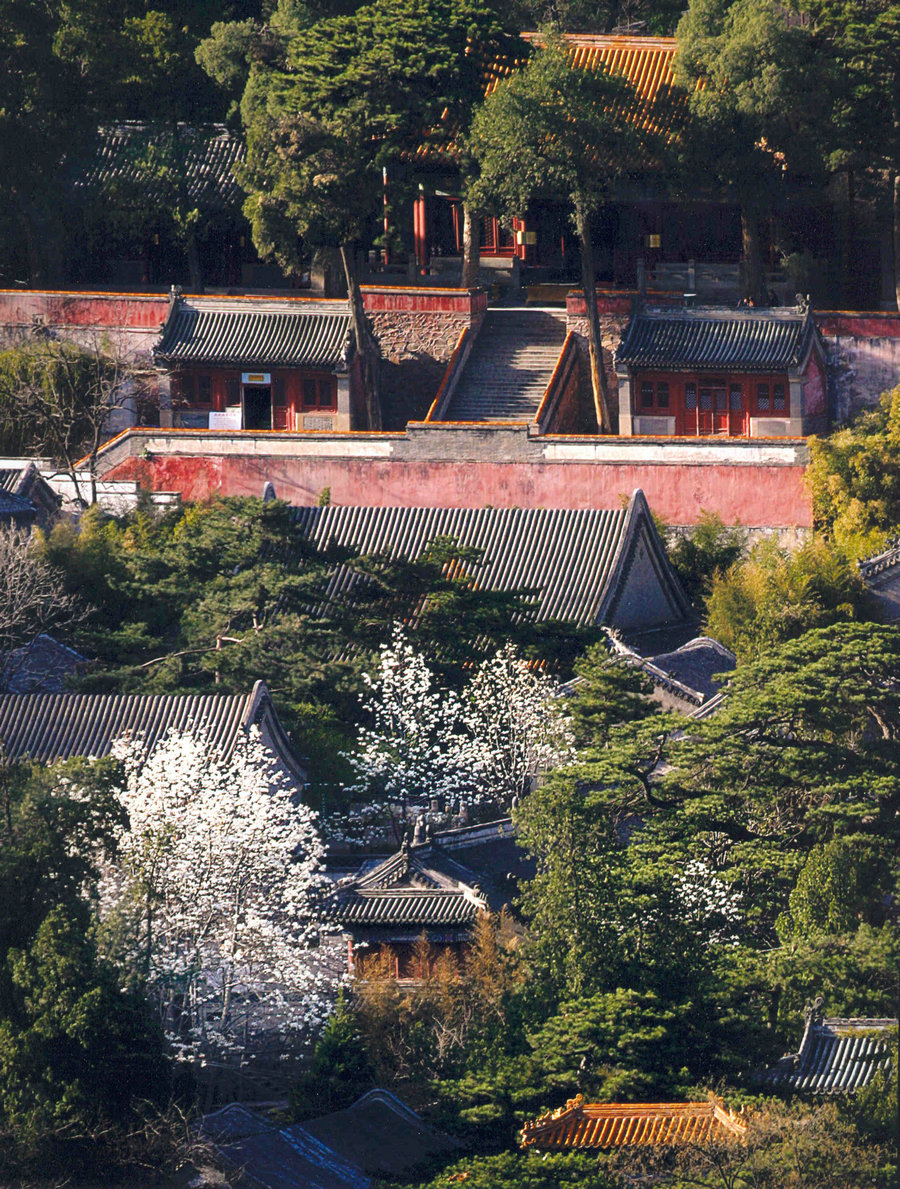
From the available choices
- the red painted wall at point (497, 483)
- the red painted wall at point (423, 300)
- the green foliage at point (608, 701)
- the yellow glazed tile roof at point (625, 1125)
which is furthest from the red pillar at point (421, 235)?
the yellow glazed tile roof at point (625, 1125)

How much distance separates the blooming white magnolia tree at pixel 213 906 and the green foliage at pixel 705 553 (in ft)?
51.9

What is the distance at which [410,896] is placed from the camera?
43.7 metres

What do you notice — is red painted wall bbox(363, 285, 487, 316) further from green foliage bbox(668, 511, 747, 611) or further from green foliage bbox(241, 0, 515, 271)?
green foliage bbox(668, 511, 747, 611)

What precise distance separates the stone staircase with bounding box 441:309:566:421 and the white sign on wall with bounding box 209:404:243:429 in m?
4.42

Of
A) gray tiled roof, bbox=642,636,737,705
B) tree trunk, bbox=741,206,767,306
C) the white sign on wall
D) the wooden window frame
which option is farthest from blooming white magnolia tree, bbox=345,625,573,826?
tree trunk, bbox=741,206,767,306

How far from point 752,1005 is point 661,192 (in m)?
28.2

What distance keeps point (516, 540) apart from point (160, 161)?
15.1m

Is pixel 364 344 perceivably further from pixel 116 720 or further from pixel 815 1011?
pixel 815 1011

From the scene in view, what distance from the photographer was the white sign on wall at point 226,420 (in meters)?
63.0

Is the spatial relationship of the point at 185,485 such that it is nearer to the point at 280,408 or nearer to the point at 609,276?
the point at 280,408

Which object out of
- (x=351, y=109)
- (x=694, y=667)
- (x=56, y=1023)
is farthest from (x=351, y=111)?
(x=56, y=1023)

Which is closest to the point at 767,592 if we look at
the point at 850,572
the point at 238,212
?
the point at 850,572

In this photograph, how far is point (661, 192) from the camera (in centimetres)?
6359

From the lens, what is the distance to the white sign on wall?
63031 millimetres
